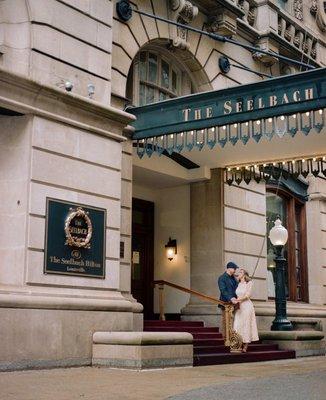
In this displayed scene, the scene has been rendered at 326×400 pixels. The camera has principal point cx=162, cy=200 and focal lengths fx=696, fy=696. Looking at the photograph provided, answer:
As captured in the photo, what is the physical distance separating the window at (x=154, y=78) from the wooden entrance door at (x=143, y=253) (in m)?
3.30

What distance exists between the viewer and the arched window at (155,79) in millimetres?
17531

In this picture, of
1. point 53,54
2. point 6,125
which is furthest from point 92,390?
point 53,54

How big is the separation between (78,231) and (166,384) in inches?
Result: 166

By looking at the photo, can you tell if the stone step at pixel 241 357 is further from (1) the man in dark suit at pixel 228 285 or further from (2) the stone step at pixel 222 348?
(1) the man in dark suit at pixel 228 285

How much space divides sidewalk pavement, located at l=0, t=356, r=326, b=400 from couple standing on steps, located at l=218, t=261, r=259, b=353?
2.36m

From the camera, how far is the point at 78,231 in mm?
13453

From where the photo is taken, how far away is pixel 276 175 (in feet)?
66.5

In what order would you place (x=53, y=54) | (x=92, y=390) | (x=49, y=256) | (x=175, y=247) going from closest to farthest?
(x=92, y=390) → (x=49, y=256) → (x=53, y=54) → (x=175, y=247)

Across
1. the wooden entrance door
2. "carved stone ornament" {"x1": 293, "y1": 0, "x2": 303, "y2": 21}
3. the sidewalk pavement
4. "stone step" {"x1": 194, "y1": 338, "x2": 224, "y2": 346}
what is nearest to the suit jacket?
"stone step" {"x1": 194, "y1": 338, "x2": 224, "y2": 346}

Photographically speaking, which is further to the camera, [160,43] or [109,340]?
[160,43]

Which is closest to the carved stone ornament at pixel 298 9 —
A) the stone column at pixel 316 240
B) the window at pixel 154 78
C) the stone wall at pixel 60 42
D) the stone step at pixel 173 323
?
the stone column at pixel 316 240

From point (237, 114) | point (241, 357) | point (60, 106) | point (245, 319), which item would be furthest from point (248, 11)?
point (241, 357)

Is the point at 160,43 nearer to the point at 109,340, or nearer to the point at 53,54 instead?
the point at 53,54

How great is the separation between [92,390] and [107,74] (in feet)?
25.1
